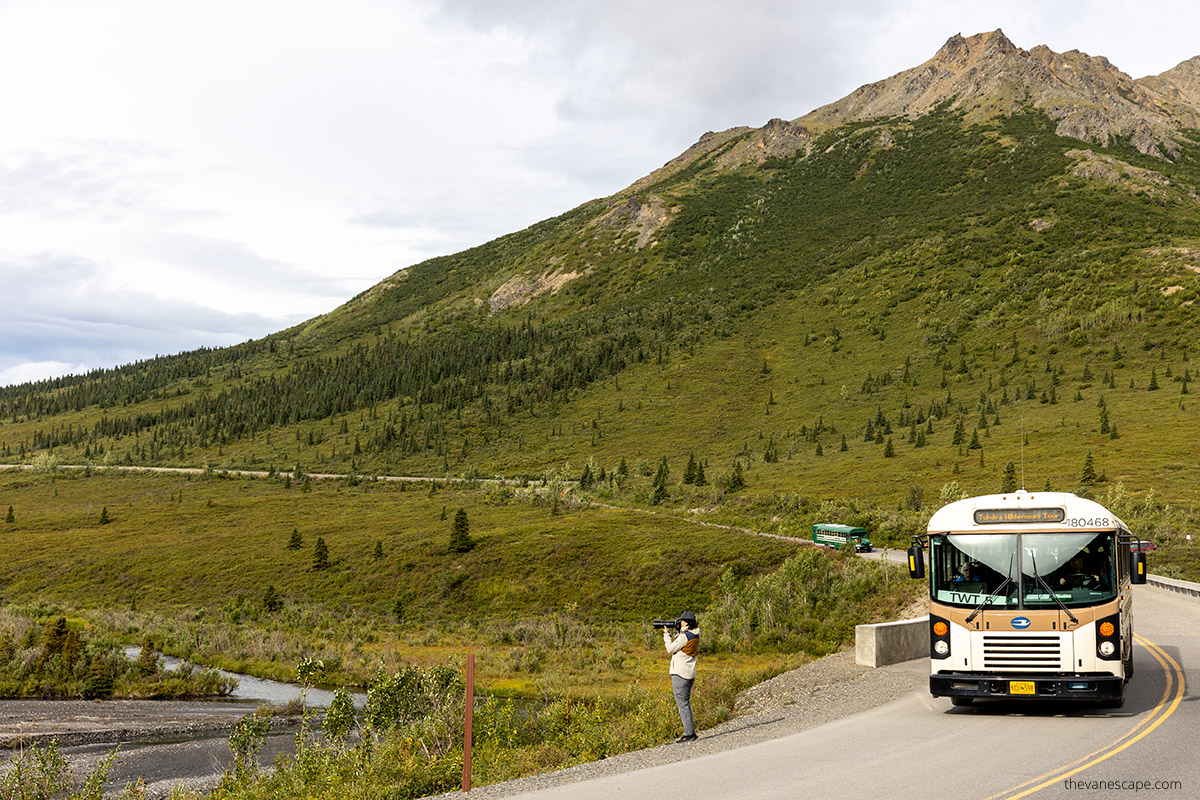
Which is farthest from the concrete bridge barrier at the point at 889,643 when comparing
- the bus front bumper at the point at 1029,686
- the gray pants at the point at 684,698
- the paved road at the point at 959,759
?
the gray pants at the point at 684,698

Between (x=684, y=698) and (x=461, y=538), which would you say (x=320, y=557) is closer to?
(x=461, y=538)

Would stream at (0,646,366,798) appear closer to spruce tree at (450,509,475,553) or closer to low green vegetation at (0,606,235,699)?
low green vegetation at (0,606,235,699)

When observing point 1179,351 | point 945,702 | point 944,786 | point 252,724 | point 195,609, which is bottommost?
point 195,609

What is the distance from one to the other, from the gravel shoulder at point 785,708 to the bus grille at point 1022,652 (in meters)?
3.21

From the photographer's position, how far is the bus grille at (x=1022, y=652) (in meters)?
13.8

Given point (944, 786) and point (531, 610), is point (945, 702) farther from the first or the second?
point (531, 610)

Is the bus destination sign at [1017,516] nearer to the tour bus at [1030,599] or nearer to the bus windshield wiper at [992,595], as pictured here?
the tour bus at [1030,599]

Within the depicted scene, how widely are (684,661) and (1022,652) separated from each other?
6022mm

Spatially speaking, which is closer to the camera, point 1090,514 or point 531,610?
point 1090,514

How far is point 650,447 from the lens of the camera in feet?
386

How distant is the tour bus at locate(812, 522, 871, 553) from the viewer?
49.6 m

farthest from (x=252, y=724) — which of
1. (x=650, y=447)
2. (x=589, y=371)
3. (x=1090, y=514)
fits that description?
(x=589, y=371)

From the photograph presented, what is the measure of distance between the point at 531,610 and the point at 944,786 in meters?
43.3

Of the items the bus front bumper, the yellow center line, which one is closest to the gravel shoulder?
the bus front bumper
